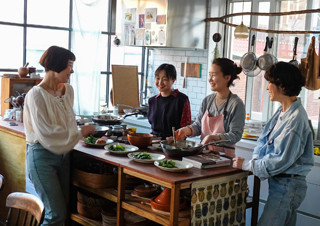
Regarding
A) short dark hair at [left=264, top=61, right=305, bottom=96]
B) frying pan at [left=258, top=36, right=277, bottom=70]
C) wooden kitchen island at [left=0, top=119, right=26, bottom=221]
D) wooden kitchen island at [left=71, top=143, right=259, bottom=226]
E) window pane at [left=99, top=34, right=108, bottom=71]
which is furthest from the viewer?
window pane at [left=99, top=34, right=108, bottom=71]

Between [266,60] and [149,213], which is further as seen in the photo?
[266,60]

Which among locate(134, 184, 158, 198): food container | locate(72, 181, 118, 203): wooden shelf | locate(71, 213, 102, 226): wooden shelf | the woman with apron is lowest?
locate(71, 213, 102, 226): wooden shelf

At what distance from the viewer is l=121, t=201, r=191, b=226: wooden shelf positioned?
2672mm

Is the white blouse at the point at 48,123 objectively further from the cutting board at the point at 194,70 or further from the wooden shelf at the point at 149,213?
the cutting board at the point at 194,70

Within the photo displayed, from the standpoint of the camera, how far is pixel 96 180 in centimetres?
326

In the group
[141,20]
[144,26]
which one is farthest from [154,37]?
[141,20]

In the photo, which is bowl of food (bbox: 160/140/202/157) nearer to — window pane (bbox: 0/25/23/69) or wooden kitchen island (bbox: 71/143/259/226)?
wooden kitchen island (bbox: 71/143/259/226)

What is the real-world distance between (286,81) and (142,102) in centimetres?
418

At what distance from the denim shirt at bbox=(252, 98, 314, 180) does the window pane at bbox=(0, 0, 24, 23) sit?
418cm

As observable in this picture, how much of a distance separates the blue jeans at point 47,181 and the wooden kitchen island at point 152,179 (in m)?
0.23

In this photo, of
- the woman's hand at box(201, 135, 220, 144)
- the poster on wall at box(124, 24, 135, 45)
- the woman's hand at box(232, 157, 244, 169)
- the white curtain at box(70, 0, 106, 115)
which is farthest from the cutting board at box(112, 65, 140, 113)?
the woman's hand at box(232, 157, 244, 169)

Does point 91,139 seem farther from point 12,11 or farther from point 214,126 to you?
point 12,11

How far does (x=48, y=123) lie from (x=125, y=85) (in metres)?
3.27

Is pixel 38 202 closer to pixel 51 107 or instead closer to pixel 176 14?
pixel 51 107
